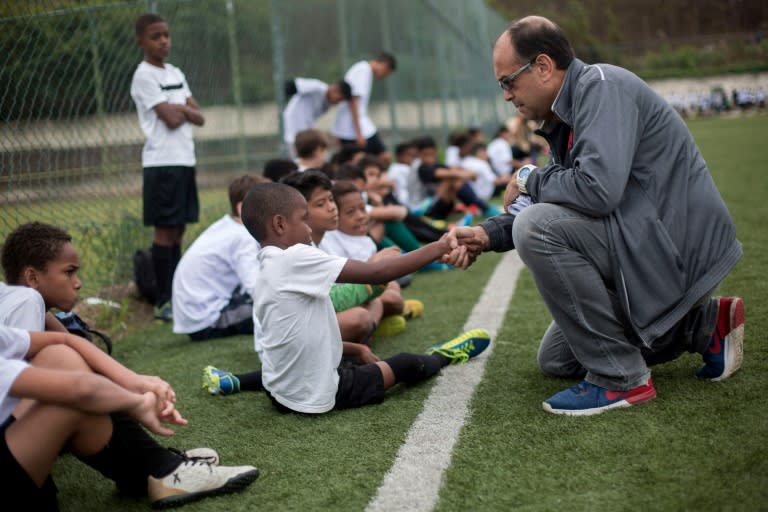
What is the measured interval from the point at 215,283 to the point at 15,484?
3006 mm

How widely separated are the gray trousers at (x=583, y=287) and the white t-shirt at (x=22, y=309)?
176cm

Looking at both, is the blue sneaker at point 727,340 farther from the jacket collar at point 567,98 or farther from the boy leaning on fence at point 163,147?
the boy leaning on fence at point 163,147

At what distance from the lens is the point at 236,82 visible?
834cm

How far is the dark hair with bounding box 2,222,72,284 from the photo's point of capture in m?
2.99

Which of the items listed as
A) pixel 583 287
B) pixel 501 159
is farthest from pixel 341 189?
pixel 501 159

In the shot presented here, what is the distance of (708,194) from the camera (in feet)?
10.0

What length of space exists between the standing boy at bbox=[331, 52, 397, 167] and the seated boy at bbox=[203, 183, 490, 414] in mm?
5562

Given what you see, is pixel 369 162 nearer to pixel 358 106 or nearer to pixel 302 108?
pixel 302 108

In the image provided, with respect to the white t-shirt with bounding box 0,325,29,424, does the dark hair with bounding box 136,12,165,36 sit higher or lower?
higher

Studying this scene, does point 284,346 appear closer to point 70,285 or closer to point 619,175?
point 70,285

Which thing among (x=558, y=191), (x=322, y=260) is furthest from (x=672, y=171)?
(x=322, y=260)

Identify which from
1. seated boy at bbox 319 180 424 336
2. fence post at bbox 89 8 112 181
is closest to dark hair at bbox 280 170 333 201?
seated boy at bbox 319 180 424 336

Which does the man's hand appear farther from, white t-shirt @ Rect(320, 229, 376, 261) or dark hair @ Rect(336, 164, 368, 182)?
dark hair @ Rect(336, 164, 368, 182)

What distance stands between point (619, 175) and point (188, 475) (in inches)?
70.5
